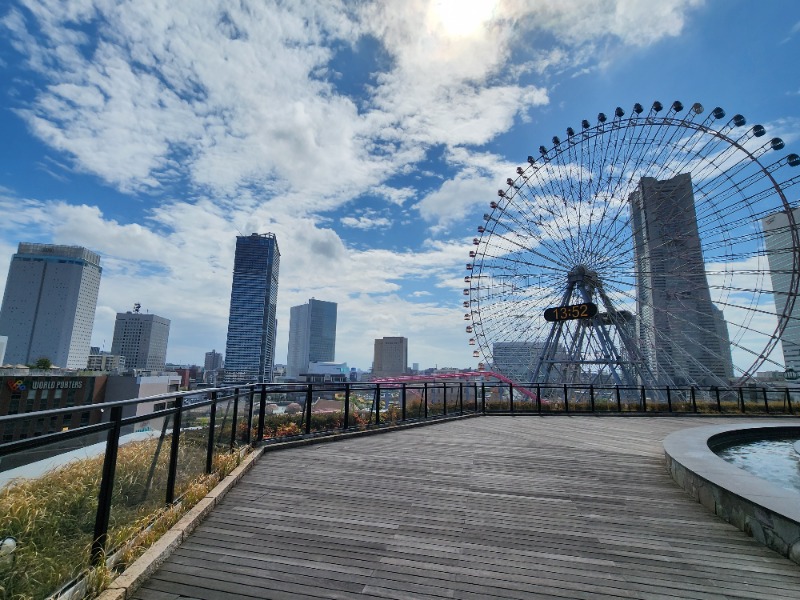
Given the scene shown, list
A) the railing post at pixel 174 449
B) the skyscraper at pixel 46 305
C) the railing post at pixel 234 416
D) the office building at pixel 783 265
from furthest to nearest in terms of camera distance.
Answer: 1. the skyscraper at pixel 46 305
2. the office building at pixel 783 265
3. the railing post at pixel 234 416
4. the railing post at pixel 174 449

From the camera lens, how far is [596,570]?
11.7ft

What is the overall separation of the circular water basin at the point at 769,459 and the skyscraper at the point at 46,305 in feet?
743

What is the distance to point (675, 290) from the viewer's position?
2375cm

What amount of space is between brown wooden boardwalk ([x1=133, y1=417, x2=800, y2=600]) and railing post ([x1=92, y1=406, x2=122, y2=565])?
0.52 meters

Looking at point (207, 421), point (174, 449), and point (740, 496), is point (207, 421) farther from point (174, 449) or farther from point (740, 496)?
point (740, 496)

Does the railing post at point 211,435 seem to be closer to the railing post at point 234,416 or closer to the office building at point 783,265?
the railing post at point 234,416

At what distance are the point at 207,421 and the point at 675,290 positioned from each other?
1001 inches

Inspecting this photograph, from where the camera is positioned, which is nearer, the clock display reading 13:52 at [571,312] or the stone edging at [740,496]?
the stone edging at [740,496]

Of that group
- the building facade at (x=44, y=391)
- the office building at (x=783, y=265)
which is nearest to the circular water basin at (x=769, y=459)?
the office building at (x=783, y=265)

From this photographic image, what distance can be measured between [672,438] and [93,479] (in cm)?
868

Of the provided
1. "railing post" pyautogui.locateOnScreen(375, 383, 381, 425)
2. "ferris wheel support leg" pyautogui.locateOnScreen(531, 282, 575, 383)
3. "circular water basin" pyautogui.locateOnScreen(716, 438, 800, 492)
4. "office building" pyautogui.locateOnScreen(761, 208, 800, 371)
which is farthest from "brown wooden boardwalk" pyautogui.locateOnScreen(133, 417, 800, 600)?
"ferris wheel support leg" pyautogui.locateOnScreen(531, 282, 575, 383)

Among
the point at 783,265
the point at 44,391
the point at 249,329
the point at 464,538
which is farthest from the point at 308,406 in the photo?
the point at 249,329

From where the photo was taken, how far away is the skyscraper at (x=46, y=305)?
181250 millimetres

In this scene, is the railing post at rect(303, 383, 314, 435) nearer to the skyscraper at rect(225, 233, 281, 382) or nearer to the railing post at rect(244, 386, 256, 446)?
the railing post at rect(244, 386, 256, 446)
